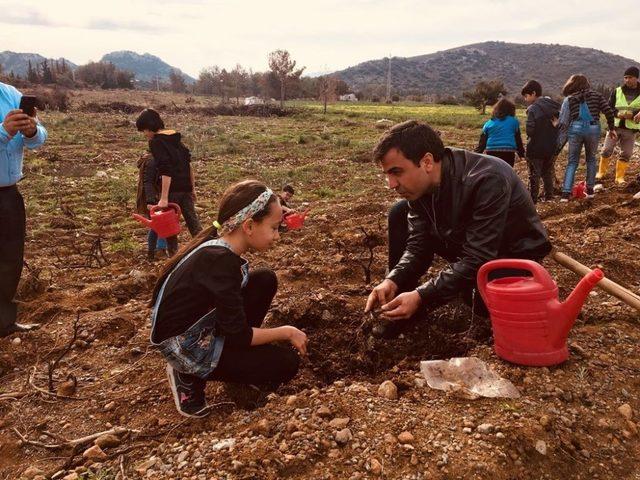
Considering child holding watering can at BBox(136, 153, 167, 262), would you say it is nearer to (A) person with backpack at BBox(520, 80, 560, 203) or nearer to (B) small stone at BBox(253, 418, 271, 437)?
(B) small stone at BBox(253, 418, 271, 437)

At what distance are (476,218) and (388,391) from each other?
0.97 meters

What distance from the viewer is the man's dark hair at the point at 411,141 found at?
7.70 ft

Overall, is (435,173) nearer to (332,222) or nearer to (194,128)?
(332,222)

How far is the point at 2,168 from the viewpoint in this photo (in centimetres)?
314

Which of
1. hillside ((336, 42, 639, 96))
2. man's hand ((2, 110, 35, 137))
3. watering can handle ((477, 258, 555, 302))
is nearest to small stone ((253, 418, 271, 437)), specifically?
watering can handle ((477, 258, 555, 302))

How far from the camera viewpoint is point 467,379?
225 cm

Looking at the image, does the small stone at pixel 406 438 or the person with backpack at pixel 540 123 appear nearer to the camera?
the small stone at pixel 406 438

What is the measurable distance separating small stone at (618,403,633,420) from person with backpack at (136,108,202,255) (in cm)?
387

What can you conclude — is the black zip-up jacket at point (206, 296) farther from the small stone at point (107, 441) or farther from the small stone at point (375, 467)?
the small stone at point (375, 467)

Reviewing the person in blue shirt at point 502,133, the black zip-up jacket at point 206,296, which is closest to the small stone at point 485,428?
the black zip-up jacket at point 206,296

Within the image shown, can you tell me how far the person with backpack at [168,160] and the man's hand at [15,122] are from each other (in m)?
1.28

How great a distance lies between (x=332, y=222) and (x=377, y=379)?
363 centimetres

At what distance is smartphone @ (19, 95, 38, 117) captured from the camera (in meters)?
3.16

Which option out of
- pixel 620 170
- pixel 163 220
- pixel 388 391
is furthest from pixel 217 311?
pixel 620 170
